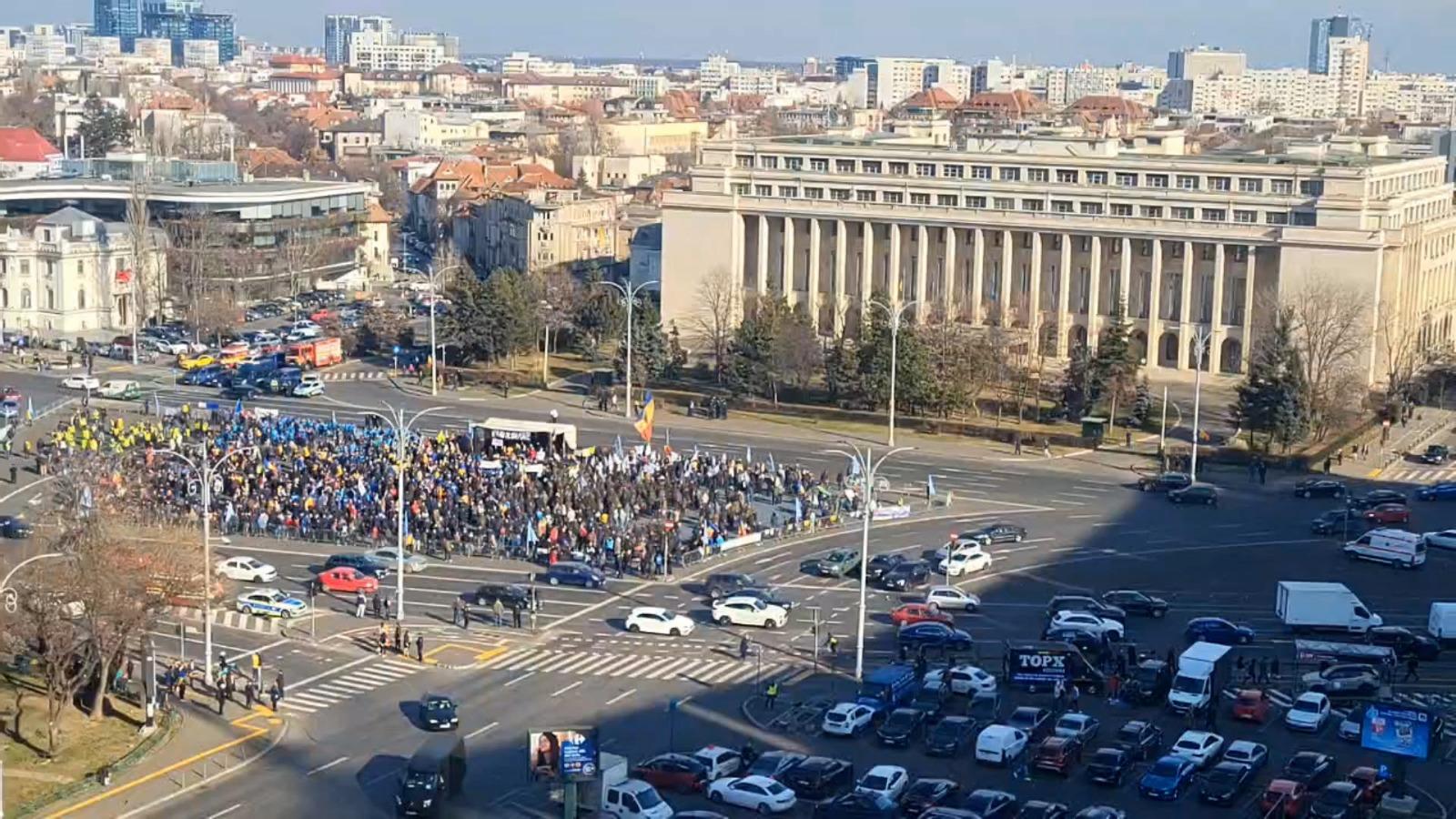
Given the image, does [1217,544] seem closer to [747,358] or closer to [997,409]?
[997,409]

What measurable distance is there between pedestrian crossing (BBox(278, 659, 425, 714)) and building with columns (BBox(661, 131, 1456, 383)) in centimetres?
4364

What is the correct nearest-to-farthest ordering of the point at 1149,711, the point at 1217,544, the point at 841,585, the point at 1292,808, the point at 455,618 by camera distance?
the point at 1292,808
the point at 1149,711
the point at 455,618
the point at 841,585
the point at 1217,544

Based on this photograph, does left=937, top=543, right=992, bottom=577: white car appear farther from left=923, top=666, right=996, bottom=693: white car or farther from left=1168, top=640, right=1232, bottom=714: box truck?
left=1168, top=640, right=1232, bottom=714: box truck

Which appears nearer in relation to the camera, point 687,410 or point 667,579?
point 667,579

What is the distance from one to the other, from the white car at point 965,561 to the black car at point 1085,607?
3.89 meters

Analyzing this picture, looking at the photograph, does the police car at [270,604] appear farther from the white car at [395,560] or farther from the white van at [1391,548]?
the white van at [1391,548]

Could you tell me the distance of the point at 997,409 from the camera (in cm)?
7150

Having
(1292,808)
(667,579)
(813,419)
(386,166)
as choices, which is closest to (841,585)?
(667,579)

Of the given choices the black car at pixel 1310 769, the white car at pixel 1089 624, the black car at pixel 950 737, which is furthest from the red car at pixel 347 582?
the black car at pixel 1310 769

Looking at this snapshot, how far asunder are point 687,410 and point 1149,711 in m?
36.2

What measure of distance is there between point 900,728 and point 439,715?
28.0 ft

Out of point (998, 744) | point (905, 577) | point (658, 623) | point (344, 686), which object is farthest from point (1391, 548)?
point (344, 686)

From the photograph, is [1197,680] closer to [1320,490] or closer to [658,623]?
[658,623]

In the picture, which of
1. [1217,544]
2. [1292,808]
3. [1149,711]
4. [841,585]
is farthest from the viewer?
[1217,544]
